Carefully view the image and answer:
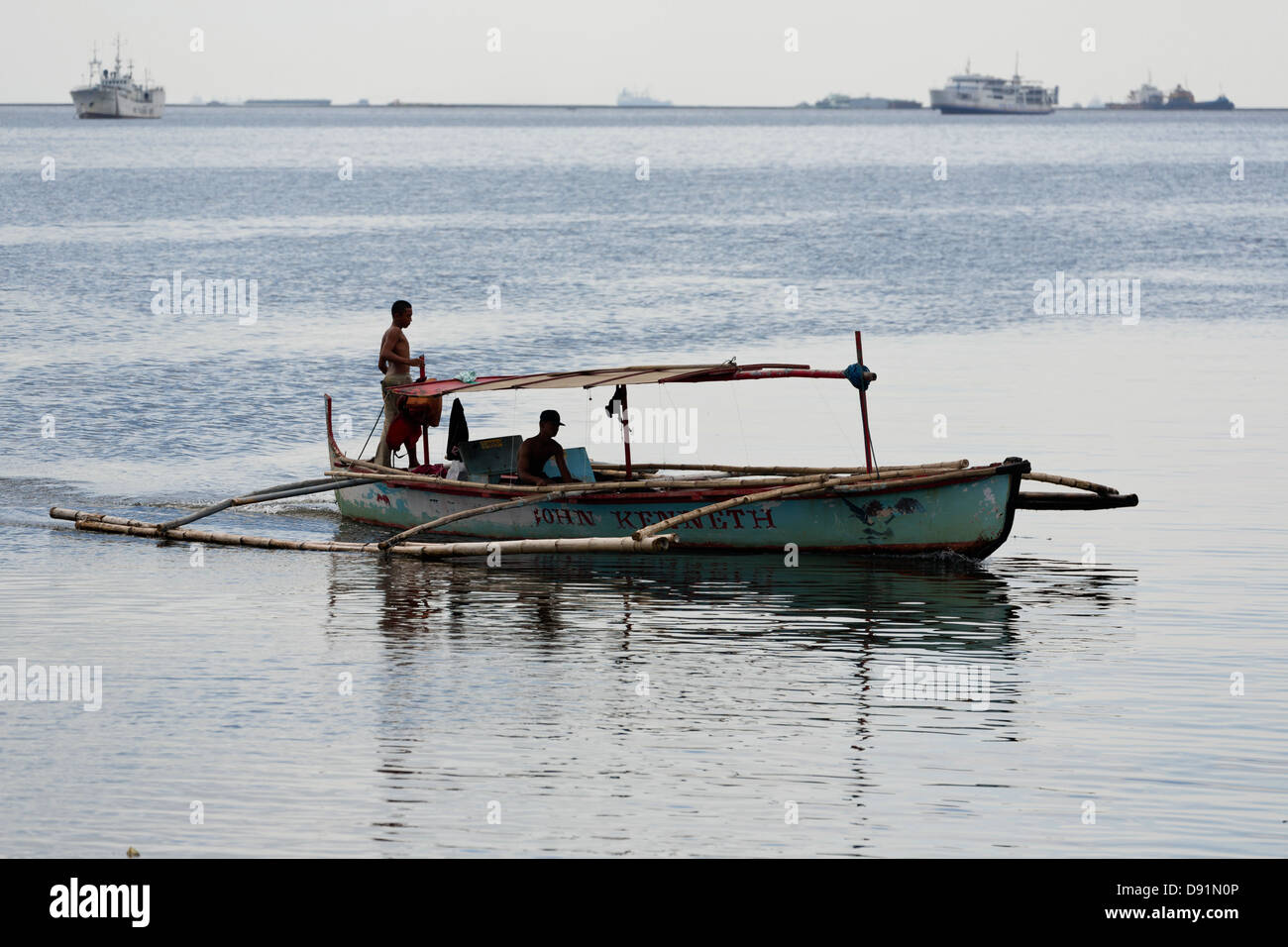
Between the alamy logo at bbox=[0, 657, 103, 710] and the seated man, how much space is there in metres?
5.87

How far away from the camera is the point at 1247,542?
19547 millimetres

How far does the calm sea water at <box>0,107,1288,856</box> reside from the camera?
11633 millimetres

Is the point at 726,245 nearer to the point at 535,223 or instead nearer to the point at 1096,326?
the point at 535,223

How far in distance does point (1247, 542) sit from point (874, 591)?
484cm

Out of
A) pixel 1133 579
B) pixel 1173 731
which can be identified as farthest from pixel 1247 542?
pixel 1173 731

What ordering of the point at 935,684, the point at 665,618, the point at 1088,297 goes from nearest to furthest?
the point at 935,684
the point at 665,618
the point at 1088,297

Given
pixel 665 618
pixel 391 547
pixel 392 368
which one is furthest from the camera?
pixel 392 368

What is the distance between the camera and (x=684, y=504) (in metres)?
18.7

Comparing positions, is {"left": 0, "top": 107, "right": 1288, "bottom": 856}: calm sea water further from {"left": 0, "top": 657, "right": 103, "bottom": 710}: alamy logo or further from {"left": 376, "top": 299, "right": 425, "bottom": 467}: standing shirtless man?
{"left": 376, "top": 299, "right": 425, "bottom": 467}: standing shirtless man

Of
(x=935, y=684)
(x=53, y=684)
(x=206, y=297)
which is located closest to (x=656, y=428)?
(x=935, y=684)
